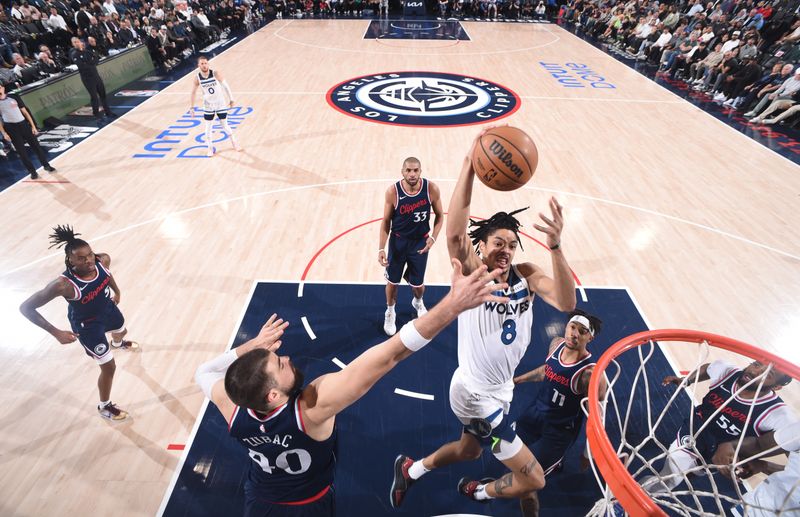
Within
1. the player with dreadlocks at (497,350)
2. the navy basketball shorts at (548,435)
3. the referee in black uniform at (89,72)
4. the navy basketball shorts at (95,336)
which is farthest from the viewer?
the referee in black uniform at (89,72)

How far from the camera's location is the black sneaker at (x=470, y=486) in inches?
127

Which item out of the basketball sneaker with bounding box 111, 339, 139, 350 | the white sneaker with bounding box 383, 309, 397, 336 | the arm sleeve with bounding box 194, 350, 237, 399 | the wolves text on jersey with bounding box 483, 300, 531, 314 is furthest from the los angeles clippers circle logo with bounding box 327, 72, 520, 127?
the arm sleeve with bounding box 194, 350, 237, 399

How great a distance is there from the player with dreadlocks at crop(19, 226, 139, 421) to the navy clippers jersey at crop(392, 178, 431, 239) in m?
2.59

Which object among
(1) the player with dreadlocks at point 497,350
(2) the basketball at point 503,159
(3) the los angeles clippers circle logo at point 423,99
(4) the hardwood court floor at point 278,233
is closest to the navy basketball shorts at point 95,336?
(4) the hardwood court floor at point 278,233

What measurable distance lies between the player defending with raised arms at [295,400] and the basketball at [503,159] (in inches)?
46.5

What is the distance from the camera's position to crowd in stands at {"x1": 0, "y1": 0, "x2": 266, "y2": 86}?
10.9 metres

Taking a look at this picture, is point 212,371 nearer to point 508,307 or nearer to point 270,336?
point 270,336

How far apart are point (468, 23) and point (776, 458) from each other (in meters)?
22.0

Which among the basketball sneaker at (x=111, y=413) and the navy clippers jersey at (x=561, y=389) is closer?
the navy clippers jersey at (x=561, y=389)

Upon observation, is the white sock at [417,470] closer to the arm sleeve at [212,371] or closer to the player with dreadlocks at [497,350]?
the player with dreadlocks at [497,350]

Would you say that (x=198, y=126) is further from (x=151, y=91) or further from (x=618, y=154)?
(x=618, y=154)

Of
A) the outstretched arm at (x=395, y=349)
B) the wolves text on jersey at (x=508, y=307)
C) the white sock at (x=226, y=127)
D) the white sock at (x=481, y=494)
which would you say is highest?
the outstretched arm at (x=395, y=349)

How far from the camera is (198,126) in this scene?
974 cm

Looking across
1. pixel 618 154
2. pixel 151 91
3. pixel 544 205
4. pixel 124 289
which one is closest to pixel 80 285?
pixel 124 289
